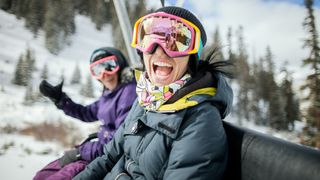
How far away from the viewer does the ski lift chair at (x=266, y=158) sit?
2.99ft

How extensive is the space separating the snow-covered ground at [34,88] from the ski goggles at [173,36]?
1.08 metres

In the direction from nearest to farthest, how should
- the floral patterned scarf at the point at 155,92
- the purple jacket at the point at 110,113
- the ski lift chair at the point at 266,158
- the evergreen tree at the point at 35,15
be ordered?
Answer: the ski lift chair at the point at 266,158, the floral patterned scarf at the point at 155,92, the purple jacket at the point at 110,113, the evergreen tree at the point at 35,15

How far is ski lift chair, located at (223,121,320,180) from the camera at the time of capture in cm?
91

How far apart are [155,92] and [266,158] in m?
0.70

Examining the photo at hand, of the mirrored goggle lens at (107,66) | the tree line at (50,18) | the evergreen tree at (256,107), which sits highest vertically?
the tree line at (50,18)

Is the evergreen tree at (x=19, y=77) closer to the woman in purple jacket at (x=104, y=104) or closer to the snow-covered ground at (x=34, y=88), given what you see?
the snow-covered ground at (x=34, y=88)

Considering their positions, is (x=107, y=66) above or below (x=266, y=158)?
above

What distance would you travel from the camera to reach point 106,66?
2492 mm

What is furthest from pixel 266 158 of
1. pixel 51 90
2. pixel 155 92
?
pixel 51 90

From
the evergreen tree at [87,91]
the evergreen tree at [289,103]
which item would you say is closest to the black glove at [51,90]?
the evergreen tree at [87,91]

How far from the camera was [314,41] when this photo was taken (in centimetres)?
1309

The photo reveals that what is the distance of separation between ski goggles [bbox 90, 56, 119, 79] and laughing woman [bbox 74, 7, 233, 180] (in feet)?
2.66

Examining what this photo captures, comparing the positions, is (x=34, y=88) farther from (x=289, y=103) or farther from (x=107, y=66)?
(x=289, y=103)

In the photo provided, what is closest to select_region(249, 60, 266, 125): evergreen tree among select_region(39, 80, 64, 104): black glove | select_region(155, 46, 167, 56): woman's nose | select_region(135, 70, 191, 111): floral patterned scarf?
select_region(39, 80, 64, 104): black glove
